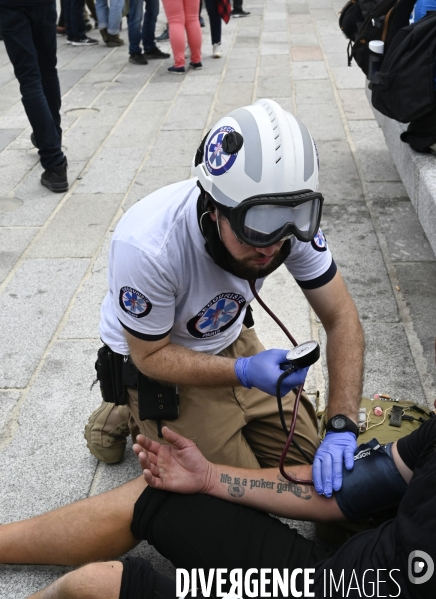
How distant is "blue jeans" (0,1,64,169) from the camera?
→ 4703 mm

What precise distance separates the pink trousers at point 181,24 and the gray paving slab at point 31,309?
454cm

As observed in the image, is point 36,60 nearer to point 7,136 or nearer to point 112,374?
point 7,136

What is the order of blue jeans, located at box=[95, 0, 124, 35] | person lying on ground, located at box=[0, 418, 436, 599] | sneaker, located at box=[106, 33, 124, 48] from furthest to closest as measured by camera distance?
sneaker, located at box=[106, 33, 124, 48] < blue jeans, located at box=[95, 0, 124, 35] < person lying on ground, located at box=[0, 418, 436, 599]

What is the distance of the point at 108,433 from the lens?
8.80 ft

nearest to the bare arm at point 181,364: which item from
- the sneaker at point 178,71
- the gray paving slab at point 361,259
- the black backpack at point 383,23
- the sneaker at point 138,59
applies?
the gray paving slab at point 361,259

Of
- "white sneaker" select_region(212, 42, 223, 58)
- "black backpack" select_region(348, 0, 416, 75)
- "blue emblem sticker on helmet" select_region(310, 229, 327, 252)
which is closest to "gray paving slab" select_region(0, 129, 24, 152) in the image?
"black backpack" select_region(348, 0, 416, 75)

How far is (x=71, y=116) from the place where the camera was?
22.5ft

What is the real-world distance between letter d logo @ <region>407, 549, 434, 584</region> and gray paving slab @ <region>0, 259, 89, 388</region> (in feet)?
6.50

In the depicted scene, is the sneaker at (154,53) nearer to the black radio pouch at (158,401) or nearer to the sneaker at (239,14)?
the sneaker at (239,14)

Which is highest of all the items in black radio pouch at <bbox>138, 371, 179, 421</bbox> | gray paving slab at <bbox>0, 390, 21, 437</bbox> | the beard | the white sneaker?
the beard

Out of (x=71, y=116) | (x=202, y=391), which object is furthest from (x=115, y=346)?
(x=71, y=116)

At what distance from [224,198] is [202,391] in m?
0.75

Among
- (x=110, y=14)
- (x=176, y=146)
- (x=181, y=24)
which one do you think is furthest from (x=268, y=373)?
(x=110, y=14)

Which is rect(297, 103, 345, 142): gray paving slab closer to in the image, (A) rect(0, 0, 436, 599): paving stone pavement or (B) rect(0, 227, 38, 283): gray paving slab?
(A) rect(0, 0, 436, 599): paving stone pavement
